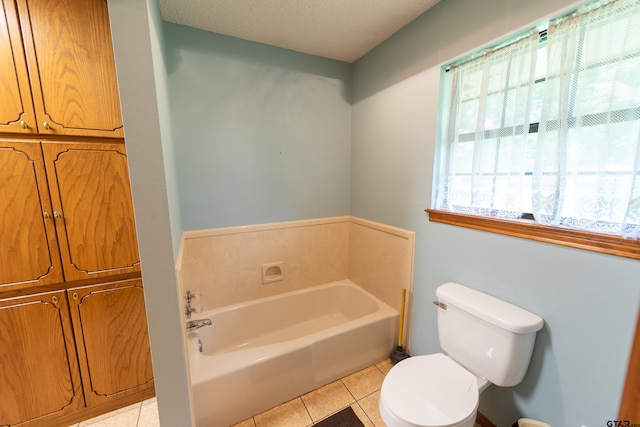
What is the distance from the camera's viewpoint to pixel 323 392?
1582 millimetres

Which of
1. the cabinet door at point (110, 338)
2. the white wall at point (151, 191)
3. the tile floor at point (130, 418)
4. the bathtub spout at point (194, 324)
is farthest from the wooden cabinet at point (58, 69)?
the tile floor at point (130, 418)

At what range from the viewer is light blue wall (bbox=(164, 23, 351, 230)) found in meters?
1.70

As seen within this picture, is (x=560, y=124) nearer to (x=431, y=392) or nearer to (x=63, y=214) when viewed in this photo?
(x=431, y=392)

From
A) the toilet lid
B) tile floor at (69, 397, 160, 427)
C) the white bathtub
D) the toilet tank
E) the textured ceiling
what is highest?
the textured ceiling

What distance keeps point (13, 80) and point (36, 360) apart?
141 centimetres

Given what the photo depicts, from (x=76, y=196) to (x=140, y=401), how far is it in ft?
4.43

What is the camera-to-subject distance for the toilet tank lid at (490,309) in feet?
3.42

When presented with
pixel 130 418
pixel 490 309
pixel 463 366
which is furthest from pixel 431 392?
pixel 130 418

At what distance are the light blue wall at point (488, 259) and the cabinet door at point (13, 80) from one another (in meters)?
2.03

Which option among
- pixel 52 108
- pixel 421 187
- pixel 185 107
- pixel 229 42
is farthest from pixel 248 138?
pixel 421 187

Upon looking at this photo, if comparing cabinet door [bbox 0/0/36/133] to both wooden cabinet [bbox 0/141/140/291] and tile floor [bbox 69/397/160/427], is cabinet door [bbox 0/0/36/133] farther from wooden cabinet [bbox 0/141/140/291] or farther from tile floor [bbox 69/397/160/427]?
tile floor [bbox 69/397/160/427]

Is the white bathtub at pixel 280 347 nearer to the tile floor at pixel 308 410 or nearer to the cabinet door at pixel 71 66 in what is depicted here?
the tile floor at pixel 308 410

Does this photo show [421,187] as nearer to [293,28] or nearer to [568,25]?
[568,25]

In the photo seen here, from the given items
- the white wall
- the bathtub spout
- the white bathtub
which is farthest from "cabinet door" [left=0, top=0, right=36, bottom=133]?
the white bathtub
